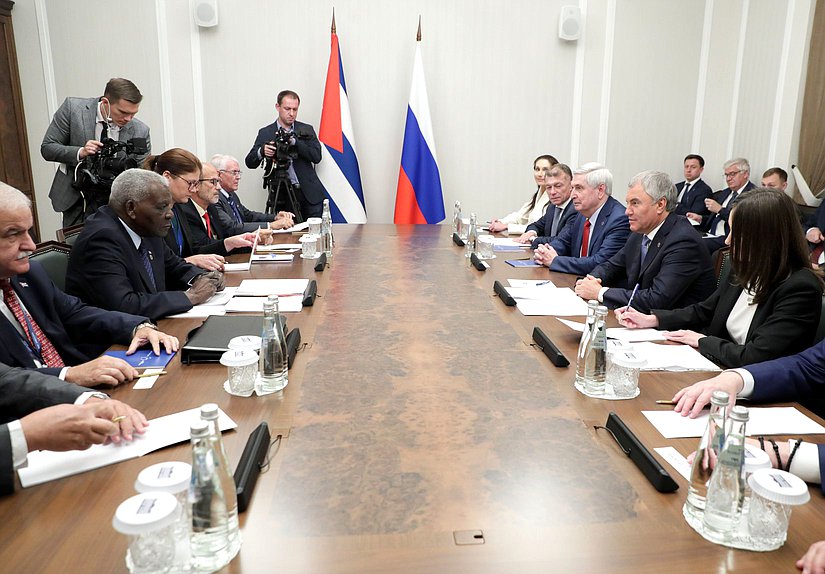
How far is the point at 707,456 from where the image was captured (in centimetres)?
115

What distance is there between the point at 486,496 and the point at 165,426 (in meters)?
0.74

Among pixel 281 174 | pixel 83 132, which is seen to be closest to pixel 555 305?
pixel 83 132

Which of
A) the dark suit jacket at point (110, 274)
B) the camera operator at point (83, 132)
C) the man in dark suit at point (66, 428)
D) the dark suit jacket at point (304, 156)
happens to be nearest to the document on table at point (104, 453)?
the man in dark suit at point (66, 428)

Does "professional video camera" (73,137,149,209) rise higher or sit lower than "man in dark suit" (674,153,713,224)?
higher

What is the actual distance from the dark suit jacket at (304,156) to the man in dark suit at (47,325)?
3.91 metres

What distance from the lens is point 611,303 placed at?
9.93 feet

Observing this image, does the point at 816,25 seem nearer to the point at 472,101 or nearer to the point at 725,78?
the point at 725,78

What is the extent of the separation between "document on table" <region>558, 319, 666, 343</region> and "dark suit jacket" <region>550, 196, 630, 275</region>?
112cm

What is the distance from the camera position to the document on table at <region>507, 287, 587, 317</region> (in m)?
2.54

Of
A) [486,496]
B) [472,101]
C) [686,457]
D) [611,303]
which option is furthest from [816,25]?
[486,496]

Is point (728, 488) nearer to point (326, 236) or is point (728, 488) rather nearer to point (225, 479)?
point (225, 479)

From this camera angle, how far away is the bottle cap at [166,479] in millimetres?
1048

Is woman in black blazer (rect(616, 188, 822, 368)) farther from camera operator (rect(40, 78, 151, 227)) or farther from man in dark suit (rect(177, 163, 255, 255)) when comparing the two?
camera operator (rect(40, 78, 151, 227))

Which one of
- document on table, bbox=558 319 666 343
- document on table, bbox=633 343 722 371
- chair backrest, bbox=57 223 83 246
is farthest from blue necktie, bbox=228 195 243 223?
document on table, bbox=633 343 722 371
